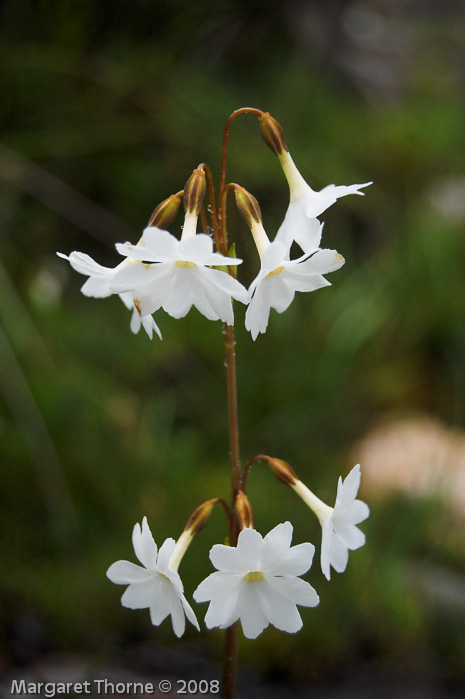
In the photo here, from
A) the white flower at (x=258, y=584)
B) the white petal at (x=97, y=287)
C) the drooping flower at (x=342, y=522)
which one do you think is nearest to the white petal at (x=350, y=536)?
the drooping flower at (x=342, y=522)

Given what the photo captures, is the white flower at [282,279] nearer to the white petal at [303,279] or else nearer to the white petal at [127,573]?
the white petal at [303,279]

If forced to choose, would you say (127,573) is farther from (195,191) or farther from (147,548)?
(195,191)

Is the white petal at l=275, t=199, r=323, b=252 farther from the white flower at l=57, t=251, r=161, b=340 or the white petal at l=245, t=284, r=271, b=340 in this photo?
the white flower at l=57, t=251, r=161, b=340

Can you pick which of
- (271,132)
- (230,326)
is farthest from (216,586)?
(271,132)

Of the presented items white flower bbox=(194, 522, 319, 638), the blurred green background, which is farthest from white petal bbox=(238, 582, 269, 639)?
the blurred green background

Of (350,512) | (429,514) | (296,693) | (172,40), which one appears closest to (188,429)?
(429,514)

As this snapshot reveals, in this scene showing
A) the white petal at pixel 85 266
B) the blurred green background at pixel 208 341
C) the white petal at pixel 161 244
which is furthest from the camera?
the blurred green background at pixel 208 341

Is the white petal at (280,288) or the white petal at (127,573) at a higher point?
the white petal at (280,288)
